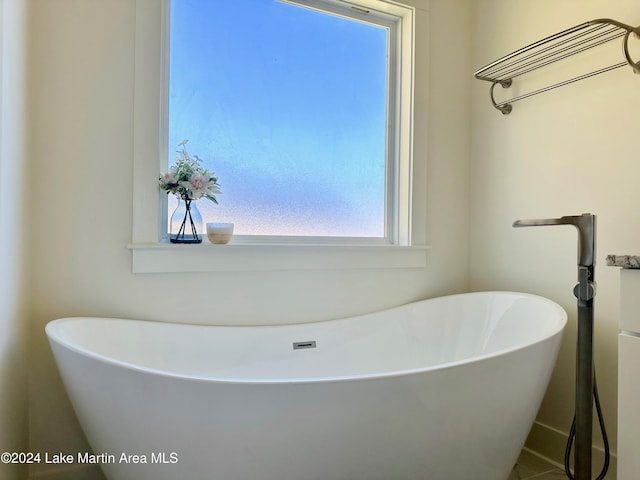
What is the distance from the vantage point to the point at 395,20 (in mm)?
1970

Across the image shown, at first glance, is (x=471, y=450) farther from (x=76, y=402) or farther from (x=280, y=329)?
(x=76, y=402)

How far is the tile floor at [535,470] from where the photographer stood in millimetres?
1452

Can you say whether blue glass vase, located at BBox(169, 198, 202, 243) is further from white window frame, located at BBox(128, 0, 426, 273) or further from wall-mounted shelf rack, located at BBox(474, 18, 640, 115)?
wall-mounted shelf rack, located at BBox(474, 18, 640, 115)

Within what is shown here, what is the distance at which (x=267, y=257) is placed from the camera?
5.19 ft

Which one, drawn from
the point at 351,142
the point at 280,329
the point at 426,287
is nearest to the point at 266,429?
the point at 280,329

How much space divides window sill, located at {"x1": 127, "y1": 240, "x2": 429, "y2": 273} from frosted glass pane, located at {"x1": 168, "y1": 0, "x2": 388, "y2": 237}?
0.16 meters

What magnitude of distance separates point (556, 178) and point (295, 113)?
116 cm

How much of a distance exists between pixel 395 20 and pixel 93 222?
1.70 meters

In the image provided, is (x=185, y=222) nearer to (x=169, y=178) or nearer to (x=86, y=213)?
(x=169, y=178)

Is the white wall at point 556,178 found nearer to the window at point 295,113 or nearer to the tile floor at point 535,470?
the tile floor at point 535,470

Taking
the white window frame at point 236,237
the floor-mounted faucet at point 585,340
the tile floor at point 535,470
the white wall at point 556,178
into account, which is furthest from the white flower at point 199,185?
the tile floor at point 535,470

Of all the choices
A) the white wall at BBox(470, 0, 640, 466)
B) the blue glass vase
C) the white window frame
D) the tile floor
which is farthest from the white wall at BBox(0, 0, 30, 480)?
the white wall at BBox(470, 0, 640, 466)

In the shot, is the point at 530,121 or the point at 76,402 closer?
the point at 76,402

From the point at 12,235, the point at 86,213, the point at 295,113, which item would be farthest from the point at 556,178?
the point at 12,235
